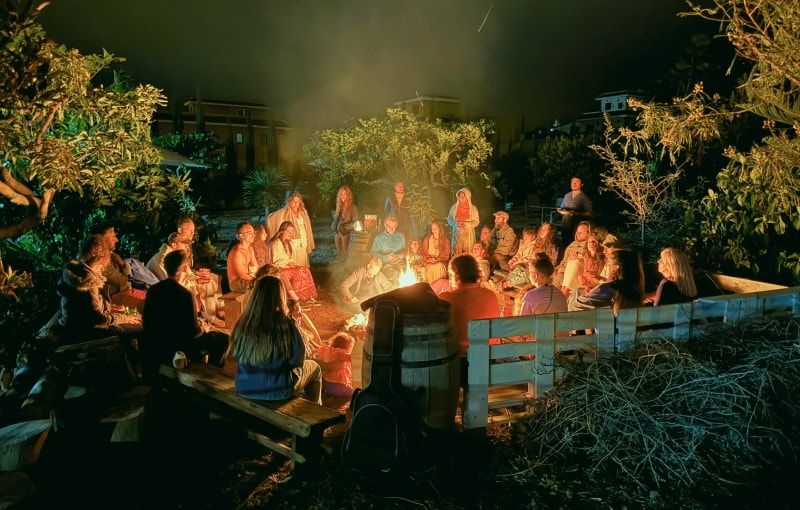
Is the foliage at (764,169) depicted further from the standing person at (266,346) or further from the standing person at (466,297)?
the standing person at (266,346)

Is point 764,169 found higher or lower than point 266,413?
higher

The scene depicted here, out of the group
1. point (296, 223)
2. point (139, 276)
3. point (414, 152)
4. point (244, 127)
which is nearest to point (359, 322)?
point (139, 276)

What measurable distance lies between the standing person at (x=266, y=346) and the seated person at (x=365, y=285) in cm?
413

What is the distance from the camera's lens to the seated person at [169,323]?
5.15 metres

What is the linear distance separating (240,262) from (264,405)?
158 inches

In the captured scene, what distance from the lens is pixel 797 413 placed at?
447cm

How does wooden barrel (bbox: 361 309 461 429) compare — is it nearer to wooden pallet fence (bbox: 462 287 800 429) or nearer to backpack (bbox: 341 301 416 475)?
backpack (bbox: 341 301 416 475)

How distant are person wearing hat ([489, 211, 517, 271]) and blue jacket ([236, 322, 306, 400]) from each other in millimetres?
5920

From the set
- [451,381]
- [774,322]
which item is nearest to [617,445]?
[451,381]

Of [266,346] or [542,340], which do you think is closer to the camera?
[266,346]

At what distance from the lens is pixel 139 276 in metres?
7.43

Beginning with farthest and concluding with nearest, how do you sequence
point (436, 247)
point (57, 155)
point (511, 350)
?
point (436, 247) → point (57, 155) → point (511, 350)

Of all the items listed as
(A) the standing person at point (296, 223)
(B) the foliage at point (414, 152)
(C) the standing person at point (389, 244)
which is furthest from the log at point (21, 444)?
(B) the foliage at point (414, 152)

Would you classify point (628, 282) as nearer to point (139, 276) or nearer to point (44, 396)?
point (44, 396)
